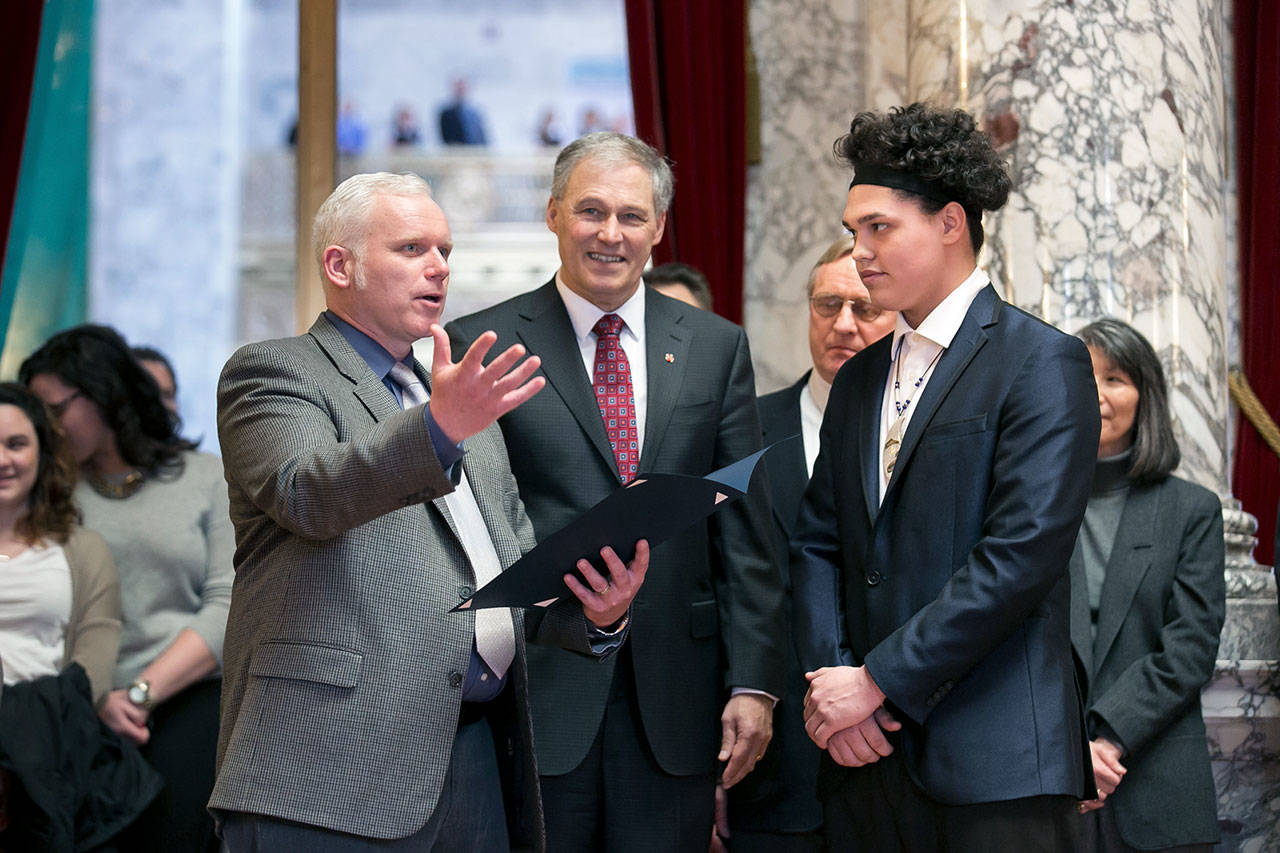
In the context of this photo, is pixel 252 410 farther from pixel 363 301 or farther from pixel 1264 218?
pixel 1264 218

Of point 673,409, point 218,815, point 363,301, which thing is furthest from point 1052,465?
point 218,815

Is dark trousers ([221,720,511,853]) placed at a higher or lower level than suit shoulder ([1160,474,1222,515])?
lower

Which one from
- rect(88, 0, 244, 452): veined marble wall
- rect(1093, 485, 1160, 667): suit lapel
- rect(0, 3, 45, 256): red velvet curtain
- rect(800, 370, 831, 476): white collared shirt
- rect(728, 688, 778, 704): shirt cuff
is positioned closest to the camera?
Result: rect(728, 688, 778, 704): shirt cuff

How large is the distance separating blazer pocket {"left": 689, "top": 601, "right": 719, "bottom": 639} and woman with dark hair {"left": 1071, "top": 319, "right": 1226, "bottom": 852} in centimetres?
85

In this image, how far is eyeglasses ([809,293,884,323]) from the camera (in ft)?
10.8

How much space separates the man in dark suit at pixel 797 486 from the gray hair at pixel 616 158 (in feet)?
2.16

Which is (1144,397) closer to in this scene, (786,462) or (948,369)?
(786,462)

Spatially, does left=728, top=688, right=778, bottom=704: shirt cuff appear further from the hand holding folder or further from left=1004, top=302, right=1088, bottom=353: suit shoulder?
left=1004, top=302, right=1088, bottom=353: suit shoulder

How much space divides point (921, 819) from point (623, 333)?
3.77 feet

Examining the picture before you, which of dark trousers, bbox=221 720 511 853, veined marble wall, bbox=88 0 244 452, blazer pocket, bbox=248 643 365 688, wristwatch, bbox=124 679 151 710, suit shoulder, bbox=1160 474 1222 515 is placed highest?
veined marble wall, bbox=88 0 244 452

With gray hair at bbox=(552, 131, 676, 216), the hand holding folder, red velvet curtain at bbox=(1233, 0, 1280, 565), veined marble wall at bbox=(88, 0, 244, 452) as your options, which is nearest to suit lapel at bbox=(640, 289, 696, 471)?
gray hair at bbox=(552, 131, 676, 216)

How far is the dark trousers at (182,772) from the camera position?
3.38 m

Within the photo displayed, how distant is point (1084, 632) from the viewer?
9.73 feet

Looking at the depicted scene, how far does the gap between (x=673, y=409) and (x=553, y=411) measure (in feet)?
0.78
